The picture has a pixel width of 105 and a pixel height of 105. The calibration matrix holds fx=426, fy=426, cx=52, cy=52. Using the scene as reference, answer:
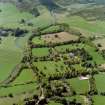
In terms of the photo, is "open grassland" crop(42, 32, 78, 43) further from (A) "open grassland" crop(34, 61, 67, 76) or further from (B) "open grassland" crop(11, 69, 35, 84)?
(B) "open grassland" crop(11, 69, 35, 84)

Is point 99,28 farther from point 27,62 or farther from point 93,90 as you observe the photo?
point 93,90

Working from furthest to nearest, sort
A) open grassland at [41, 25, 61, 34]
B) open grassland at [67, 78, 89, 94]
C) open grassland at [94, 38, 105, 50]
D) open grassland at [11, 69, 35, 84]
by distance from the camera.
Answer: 1. open grassland at [41, 25, 61, 34]
2. open grassland at [94, 38, 105, 50]
3. open grassland at [11, 69, 35, 84]
4. open grassland at [67, 78, 89, 94]

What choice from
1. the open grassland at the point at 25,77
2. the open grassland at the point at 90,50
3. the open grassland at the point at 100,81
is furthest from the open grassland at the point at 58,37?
the open grassland at the point at 100,81

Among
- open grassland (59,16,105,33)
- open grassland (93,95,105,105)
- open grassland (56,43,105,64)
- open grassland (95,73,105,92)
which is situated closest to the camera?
open grassland (93,95,105,105)

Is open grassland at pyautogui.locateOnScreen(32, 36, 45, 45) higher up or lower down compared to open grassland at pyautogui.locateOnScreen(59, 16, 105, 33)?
lower down

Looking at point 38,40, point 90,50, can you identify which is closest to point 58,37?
point 38,40

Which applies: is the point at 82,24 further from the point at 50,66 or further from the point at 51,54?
the point at 50,66

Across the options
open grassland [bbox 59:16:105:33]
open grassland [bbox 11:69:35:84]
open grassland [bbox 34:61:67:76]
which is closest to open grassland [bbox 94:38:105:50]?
open grassland [bbox 59:16:105:33]

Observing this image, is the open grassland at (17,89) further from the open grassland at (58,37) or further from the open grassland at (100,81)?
the open grassland at (58,37)
